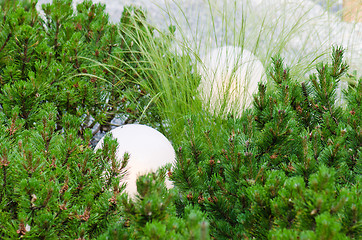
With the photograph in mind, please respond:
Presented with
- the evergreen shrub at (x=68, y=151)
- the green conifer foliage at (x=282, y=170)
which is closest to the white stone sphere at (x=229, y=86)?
the evergreen shrub at (x=68, y=151)

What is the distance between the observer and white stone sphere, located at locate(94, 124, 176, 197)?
7.86 feet

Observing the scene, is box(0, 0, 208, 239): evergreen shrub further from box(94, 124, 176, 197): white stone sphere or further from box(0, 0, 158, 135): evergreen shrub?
box(94, 124, 176, 197): white stone sphere

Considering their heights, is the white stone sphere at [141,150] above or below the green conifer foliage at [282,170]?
above

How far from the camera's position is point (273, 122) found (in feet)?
4.72

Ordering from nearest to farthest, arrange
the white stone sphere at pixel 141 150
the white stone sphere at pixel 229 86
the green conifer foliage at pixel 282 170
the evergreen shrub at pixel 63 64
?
the green conifer foliage at pixel 282 170 → the evergreen shrub at pixel 63 64 → the white stone sphere at pixel 141 150 → the white stone sphere at pixel 229 86

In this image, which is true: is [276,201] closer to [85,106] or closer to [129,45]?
[85,106]

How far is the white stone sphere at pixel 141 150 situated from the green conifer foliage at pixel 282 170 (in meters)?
0.82

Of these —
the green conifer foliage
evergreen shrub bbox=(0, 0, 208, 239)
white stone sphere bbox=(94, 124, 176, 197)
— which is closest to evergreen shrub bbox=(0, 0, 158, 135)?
evergreen shrub bbox=(0, 0, 208, 239)

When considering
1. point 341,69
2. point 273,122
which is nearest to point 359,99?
point 341,69

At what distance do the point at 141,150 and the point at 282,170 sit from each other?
119 centimetres

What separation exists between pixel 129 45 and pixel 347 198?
2.69 metres

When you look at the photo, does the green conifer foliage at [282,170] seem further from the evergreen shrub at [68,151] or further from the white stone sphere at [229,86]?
the white stone sphere at [229,86]

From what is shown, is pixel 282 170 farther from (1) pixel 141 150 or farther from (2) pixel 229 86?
(2) pixel 229 86

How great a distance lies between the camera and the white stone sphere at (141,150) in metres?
2.40
